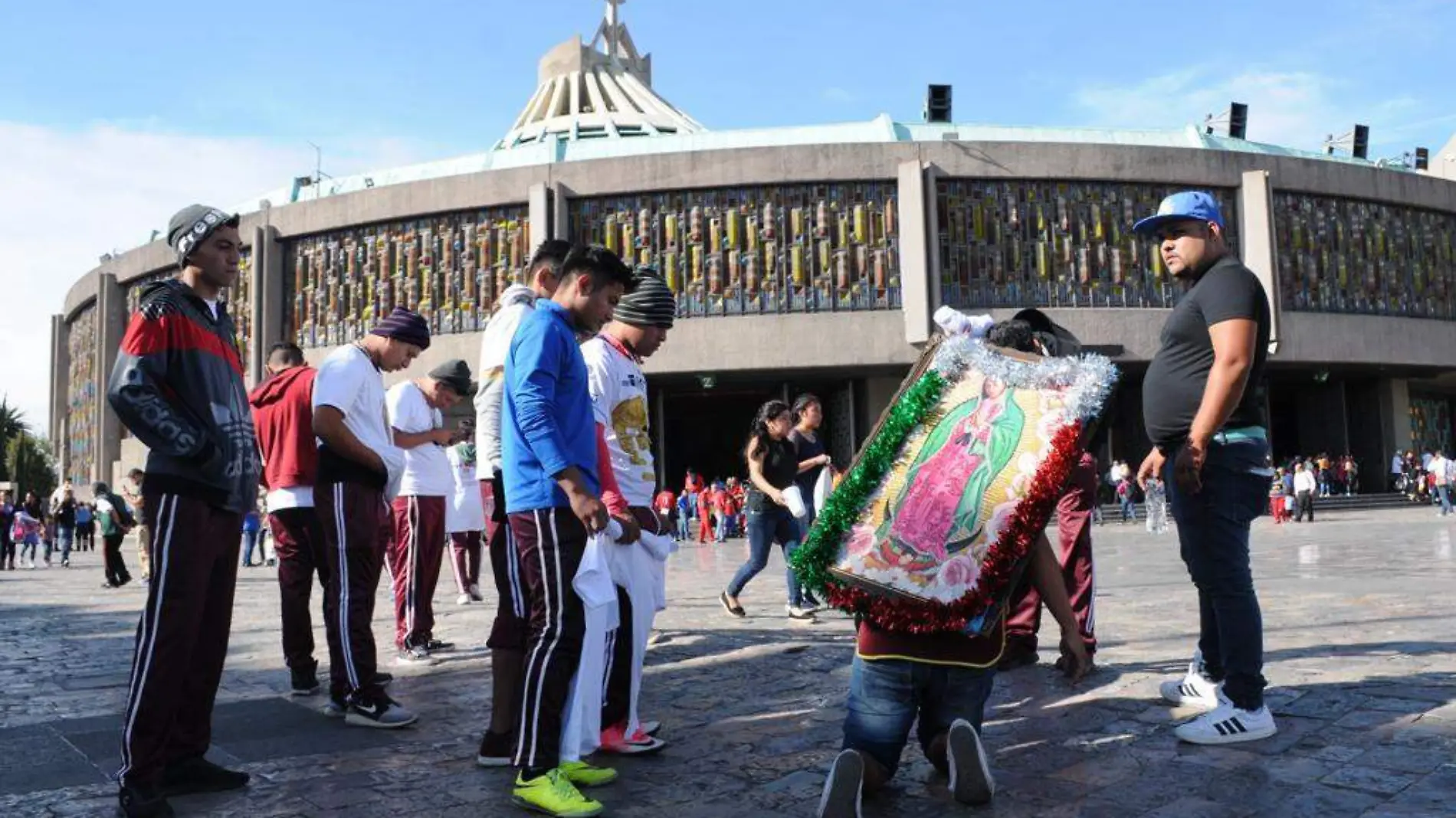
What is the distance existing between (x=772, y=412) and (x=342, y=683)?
3.98m

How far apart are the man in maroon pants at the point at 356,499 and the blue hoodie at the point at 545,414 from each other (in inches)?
56.7

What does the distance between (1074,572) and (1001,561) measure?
245 centimetres

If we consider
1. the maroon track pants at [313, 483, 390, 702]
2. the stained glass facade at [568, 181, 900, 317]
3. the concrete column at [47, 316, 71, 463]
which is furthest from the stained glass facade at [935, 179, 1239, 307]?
the concrete column at [47, 316, 71, 463]

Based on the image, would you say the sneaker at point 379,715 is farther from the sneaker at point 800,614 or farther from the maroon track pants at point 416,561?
the sneaker at point 800,614

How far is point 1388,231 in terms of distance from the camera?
3225 centimetres

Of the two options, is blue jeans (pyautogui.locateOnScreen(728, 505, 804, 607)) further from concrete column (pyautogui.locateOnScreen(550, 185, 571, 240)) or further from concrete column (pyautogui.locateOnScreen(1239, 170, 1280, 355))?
concrete column (pyautogui.locateOnScreen(1239, 170, 1280, 355))

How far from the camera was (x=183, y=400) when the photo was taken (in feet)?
11.1

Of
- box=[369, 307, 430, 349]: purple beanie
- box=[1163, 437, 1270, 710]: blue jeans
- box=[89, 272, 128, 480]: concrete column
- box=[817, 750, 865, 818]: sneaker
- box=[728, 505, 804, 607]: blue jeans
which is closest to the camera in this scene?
box=[817, 750, 865, 818]: sneaker

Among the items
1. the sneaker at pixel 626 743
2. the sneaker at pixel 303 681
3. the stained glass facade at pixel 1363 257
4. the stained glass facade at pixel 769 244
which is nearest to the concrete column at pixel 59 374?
the stained glass facade at pixel 769 244

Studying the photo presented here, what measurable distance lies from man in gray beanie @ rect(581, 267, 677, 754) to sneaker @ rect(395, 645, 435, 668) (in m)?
2.37

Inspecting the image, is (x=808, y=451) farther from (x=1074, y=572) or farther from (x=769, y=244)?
(x=769, y=244)

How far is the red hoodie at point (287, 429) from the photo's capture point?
470 cm

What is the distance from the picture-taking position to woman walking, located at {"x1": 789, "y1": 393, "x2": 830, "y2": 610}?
7910 millimetres

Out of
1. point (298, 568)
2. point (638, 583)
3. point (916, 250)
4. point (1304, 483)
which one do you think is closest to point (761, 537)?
A: point (298, 568)
